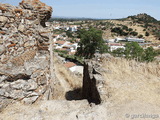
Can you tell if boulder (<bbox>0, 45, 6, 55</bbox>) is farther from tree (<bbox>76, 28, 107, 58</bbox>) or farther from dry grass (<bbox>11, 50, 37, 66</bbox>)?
tree (<bbox>76, 28, 107, 58</bbox>)

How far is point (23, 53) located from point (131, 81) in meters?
4.44

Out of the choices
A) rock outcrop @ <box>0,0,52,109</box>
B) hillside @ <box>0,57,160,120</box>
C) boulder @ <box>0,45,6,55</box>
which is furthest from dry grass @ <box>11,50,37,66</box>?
hillside @ <box>0,57,160,120</box>

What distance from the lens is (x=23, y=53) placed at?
458 cm

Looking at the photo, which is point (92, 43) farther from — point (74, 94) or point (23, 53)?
point (23, 53)

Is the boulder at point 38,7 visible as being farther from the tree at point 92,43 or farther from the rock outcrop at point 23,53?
the tree at point 92,43

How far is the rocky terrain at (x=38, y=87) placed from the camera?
12.4ft

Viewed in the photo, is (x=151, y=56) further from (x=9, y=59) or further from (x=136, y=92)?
(x=9, y=59)

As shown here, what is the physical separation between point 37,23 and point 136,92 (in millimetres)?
4450

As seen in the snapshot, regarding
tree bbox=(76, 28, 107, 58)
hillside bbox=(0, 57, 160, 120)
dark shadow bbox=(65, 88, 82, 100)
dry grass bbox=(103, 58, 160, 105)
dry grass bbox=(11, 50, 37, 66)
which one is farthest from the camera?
tree bbox=(76, 28, 107, 58)

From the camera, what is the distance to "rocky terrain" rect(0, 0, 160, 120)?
3.79 meters

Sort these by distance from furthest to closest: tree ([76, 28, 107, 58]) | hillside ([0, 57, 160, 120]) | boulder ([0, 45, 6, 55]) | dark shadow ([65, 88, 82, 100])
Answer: tree ([76, 28, 107, 58])
dark shadow ([65, 88, 82, 100])
boulder ([0, 45, 6, 55])
hillside ([0, 57, 160, 120])

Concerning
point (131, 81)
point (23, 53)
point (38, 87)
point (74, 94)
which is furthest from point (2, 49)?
point (131, 81)

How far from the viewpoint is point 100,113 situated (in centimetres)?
382

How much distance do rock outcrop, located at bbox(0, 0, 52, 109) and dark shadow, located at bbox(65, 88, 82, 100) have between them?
7.19 feet
